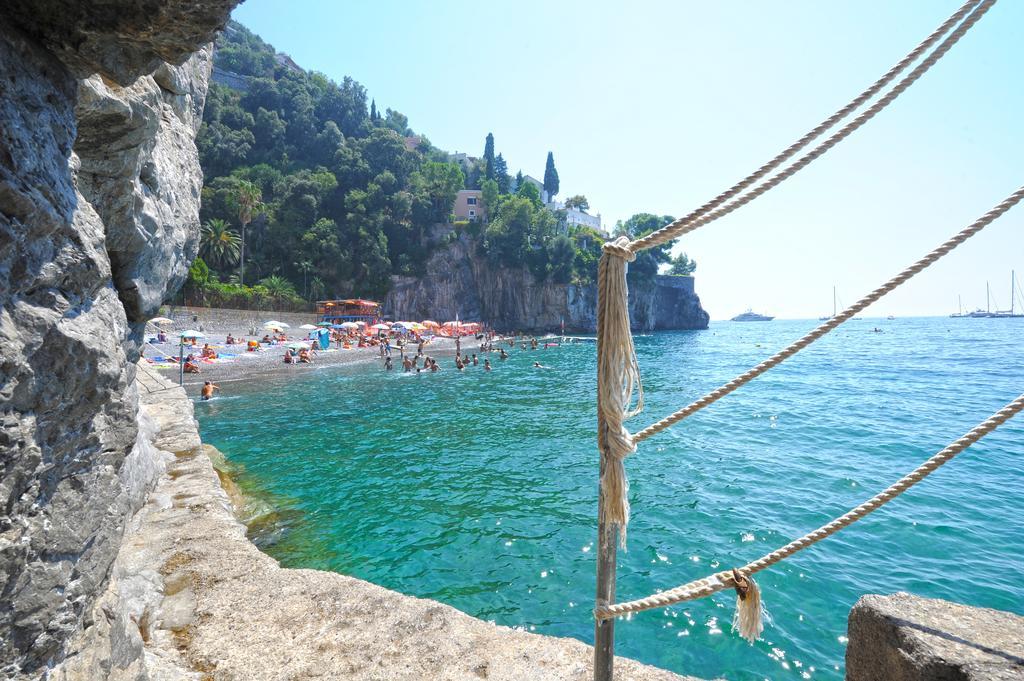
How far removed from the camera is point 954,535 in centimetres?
788

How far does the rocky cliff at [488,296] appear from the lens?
5894 centimetres

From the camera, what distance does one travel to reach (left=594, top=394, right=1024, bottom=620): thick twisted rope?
4.72 feet

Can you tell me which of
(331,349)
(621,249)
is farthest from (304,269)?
(621,249)

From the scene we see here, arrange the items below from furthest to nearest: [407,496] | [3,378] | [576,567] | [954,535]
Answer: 1. [407,496]
2. [954,535]
3. [576,567]
4. [3,378]

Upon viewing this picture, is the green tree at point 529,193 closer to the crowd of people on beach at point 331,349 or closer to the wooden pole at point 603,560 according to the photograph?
the crowd of people on beach at point 331,349

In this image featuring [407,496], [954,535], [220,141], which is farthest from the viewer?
[220,141]

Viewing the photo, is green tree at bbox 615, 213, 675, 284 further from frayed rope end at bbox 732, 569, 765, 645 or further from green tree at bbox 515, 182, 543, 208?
frayed rope end at bbox 732, 569, 765, 645

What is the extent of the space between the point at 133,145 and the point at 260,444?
39.3 ft

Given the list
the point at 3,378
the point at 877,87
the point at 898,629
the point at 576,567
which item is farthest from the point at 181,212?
the point at 576,567

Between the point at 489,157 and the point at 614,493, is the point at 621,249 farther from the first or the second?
the point at 489,157

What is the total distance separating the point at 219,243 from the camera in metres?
44.7

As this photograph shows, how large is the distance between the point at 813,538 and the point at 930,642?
0.55 metres

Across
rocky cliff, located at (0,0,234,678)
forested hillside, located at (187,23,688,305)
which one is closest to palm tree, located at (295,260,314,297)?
forested hillside, located at (187,23,688,305)

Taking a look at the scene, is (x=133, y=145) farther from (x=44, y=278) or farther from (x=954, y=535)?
(x=954, y=535)
